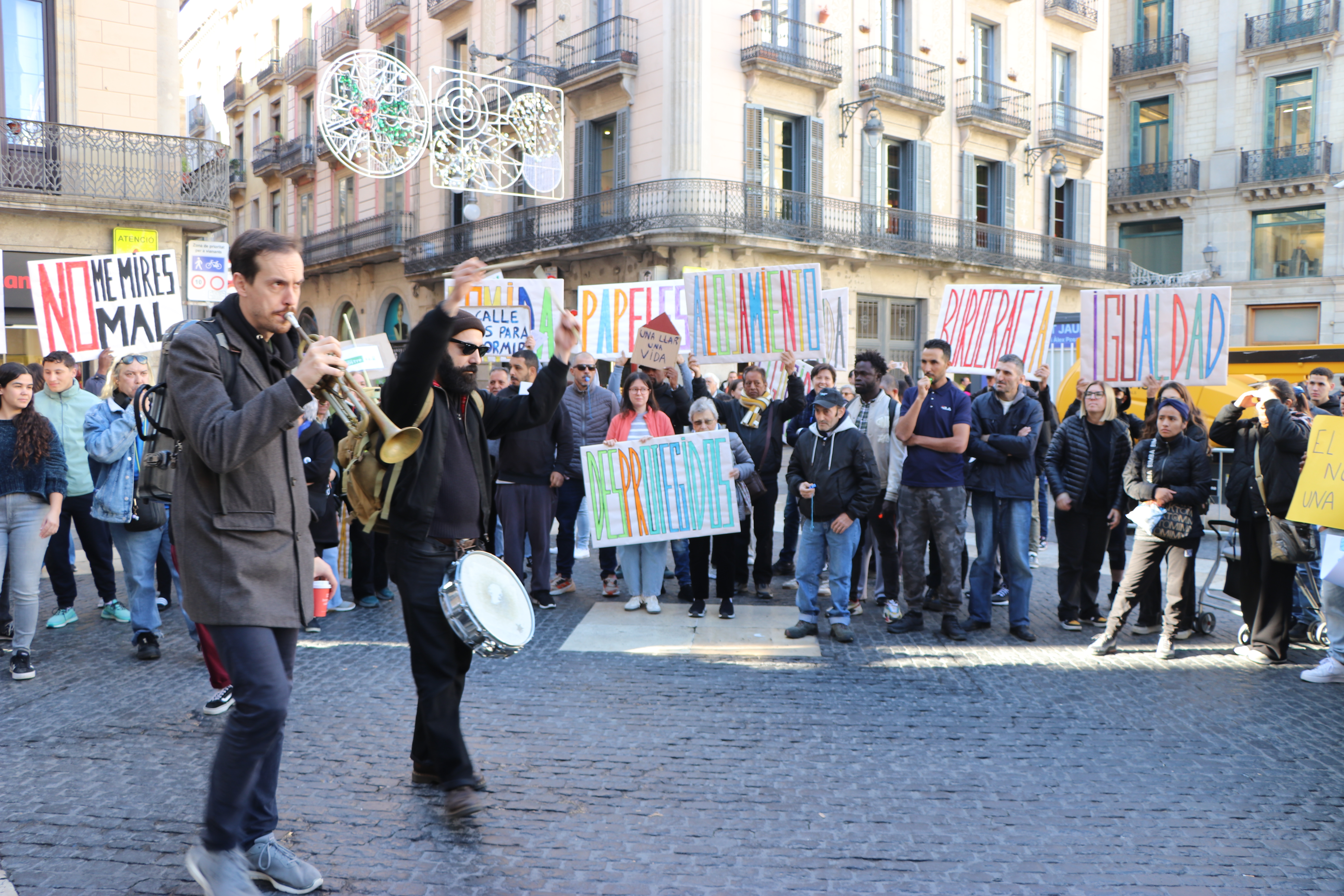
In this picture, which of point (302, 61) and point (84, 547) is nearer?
point (84, 547)

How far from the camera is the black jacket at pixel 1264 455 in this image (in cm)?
650

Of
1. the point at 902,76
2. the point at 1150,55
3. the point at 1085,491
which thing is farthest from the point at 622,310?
the point at 1150,55

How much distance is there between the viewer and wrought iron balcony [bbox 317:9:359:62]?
100ft

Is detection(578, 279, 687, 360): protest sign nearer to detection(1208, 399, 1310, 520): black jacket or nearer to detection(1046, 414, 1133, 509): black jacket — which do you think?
detection(1046, 414, 1133, 509): black jacket

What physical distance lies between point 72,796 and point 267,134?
36.9m

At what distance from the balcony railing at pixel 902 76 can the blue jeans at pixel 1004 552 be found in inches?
720

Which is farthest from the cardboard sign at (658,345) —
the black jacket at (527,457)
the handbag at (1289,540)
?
the handbag at (1289,540)

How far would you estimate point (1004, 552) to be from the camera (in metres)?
7.52

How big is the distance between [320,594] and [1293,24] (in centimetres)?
3406

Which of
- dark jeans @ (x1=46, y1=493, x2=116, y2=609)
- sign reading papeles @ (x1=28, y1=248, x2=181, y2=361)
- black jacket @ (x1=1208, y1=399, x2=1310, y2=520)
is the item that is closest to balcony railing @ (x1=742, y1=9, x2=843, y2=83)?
sign reading papeles @ (x1=28, y1=248, x2=181, y2=361)

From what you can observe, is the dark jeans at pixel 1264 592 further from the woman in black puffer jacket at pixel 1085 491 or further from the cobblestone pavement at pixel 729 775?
the woman in black puffer jacket at pixel 1085 491

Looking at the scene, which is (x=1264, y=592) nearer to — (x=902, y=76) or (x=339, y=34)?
(x=902, y=76)

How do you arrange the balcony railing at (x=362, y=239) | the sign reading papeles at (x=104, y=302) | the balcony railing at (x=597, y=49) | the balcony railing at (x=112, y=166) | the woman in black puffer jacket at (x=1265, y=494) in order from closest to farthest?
the woman in black puffer jacket at (x=1265, y=494) < the sign reading papeles at (x=104, y=302) < the balcony railing at (x=112, y=166) < the balcony railing at (x=597, y=49) < the balcony railing at (x=362, y=239)

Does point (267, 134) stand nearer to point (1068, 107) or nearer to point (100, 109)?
point (100, 109)
